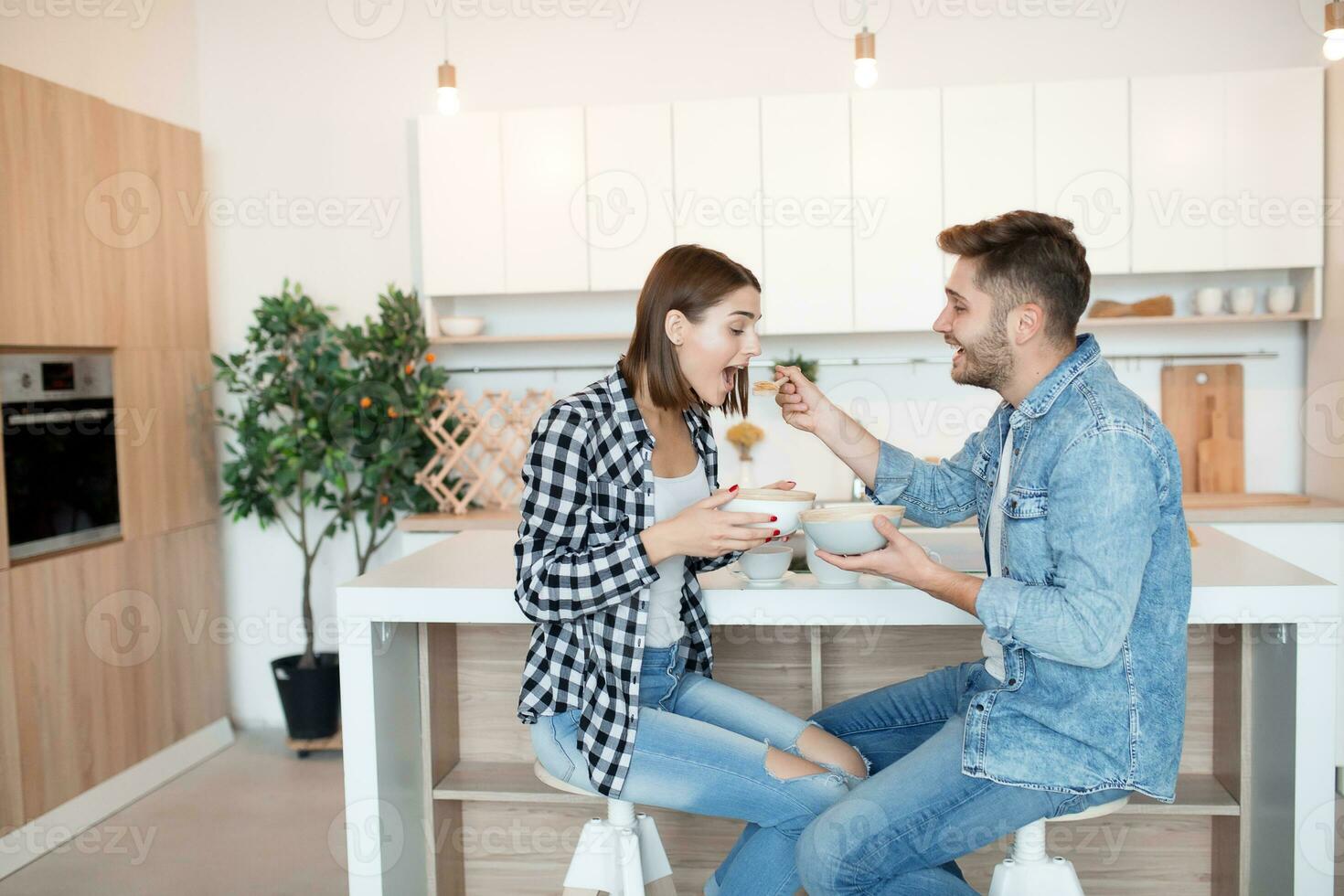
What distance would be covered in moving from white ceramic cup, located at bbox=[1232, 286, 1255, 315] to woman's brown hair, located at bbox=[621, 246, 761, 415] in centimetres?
257

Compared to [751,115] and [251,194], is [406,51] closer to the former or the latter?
[251,194]

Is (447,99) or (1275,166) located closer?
(447,99)

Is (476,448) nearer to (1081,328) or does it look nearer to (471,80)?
(471,80)

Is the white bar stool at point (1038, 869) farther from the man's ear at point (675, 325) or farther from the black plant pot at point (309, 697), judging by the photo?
the black plant pot at point (309, 697)

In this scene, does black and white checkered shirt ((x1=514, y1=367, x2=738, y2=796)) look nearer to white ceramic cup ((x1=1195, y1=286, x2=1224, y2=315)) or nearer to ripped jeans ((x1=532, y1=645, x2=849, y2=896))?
ripped jeans ((x1=532, y1=645, x2=849, y2=896))

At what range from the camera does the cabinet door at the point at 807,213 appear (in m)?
3.75

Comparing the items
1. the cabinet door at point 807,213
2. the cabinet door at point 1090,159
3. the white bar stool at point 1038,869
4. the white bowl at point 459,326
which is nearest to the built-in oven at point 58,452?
the white bowl at point 459,326

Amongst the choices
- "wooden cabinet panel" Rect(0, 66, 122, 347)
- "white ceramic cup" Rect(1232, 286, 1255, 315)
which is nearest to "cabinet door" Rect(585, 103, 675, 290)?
"wooden cabinet panel" Rect(0, 66, 122, 347)

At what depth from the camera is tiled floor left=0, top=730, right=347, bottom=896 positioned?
2.85 m

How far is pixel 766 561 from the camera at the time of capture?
1.88 meters

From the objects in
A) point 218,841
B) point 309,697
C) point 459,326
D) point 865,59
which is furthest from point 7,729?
point 865,59

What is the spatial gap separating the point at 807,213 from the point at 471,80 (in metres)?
1.40

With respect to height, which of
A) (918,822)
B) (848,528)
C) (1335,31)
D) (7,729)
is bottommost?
(7,729)

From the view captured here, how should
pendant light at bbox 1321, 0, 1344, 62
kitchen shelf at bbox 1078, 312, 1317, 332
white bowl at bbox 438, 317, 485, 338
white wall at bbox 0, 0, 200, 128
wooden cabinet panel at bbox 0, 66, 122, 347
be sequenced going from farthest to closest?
white bowl at bbox 438, 317, 485, 338
kitchen shelf at bbox 1078, 312, 1317, 332
white wall at bbox 0, 0, 200, 128
wooden cabinet panel at bbox 0, 66, 122, 347
pendant light at bbox 1321, 0, 1344, 62
